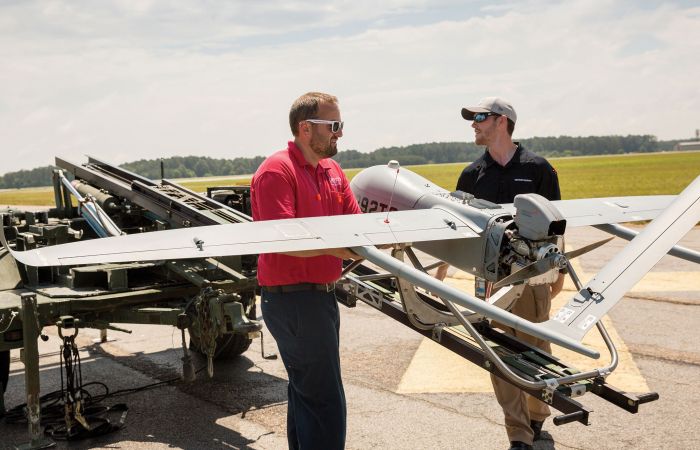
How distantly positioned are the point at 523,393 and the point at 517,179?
58.0 inches

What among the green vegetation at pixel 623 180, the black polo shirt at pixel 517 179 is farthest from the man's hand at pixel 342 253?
the green vegetation at pixel 623 180

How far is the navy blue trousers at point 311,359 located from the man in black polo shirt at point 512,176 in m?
1.46

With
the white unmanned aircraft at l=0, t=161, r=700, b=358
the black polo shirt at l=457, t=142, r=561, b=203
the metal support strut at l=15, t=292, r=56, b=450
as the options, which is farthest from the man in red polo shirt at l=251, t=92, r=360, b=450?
the metal support strut at l=15, t=292, r=56, b=450

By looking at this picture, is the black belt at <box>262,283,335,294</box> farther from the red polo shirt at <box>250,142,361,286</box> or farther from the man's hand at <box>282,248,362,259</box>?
the man's hand at <box>282,248,362,259</box>

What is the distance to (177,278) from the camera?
596cm

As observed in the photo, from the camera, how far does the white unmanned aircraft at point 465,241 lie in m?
3.08

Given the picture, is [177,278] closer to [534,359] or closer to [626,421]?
[534,359]

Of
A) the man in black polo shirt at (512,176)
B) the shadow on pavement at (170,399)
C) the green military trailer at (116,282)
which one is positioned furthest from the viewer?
the shadow on pavement at (170,399)

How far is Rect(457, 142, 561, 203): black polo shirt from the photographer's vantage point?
16.7 feet

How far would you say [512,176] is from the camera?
511 centimetres

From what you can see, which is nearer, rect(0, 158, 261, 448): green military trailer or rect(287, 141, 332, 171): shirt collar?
rect(287, 141, 332, 171): shirt collar

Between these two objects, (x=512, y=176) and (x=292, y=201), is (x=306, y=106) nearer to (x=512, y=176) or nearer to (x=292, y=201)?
(x=292, y=201)

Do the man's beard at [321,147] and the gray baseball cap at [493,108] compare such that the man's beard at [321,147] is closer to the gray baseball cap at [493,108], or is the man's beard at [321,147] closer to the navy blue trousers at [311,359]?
the navy blue trousers at [311,359]

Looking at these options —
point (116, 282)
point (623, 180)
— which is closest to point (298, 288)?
point (116, 282)
